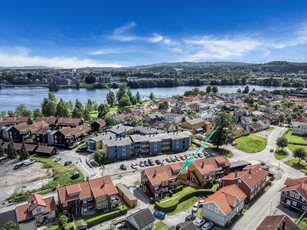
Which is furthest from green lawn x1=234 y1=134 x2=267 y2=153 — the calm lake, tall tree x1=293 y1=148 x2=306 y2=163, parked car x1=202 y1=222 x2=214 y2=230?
the calm lake

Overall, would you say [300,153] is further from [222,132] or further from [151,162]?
[151,162]

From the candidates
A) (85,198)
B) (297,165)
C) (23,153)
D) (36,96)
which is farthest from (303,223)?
(36,96)

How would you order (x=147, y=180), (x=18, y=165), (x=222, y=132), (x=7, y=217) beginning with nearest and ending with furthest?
(x=7, y=217)
(x=147, y=180)
(x=18, y=165)
(x=222, y=132)

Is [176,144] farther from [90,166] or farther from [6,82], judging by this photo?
[6,82]

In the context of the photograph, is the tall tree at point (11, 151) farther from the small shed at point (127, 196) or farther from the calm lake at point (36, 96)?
the calm lake at point (36, 96)

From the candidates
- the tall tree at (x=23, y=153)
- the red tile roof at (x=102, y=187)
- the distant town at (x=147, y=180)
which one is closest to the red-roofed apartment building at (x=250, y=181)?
the distant town at (x=147, y=180)

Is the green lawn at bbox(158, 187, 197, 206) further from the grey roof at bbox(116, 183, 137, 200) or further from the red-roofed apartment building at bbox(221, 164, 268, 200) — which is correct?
the red-roofed apartment building at bbox(221, 164, 268, 200)
